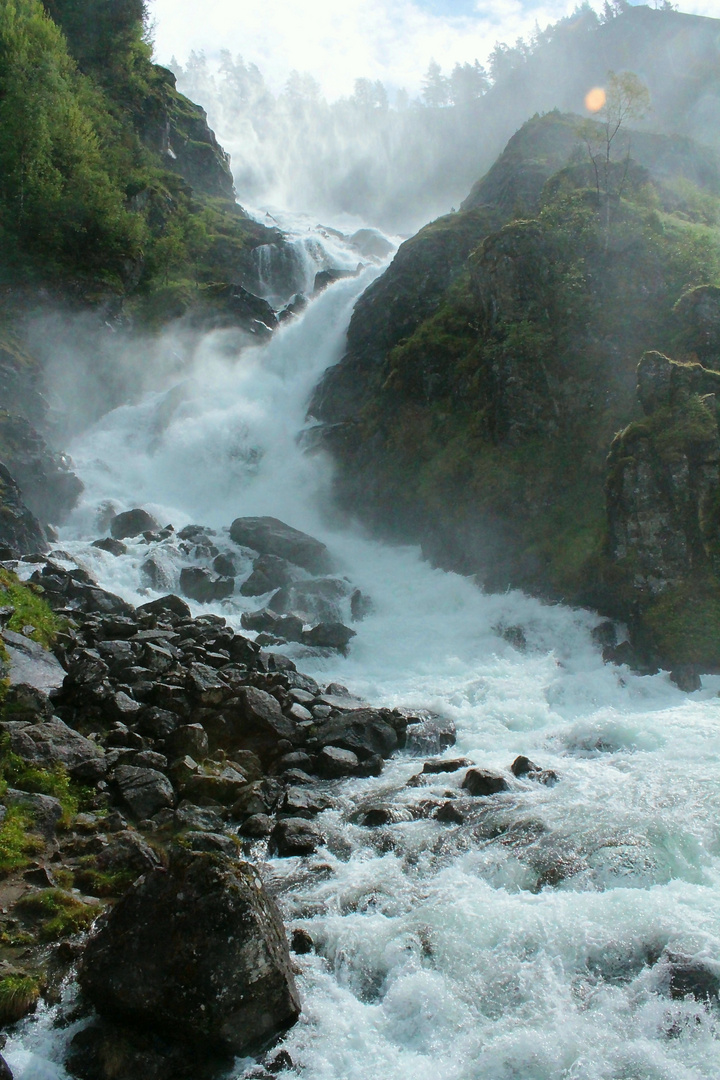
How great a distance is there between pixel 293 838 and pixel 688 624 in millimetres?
15166

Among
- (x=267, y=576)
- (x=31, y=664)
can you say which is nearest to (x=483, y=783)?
(x=31, y=664)

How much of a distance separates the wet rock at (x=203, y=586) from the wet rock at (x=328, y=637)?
4.43 meters

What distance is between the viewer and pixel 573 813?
12281 mm

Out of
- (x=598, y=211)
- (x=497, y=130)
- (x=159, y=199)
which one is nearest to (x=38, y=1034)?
(x=598, y=211)

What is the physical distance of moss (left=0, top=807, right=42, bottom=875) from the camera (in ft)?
30.8

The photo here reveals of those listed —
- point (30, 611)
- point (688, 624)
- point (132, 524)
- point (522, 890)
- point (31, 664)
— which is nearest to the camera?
point (522, 890)

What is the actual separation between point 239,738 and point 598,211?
29745 mm

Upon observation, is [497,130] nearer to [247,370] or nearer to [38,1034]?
[247,370]

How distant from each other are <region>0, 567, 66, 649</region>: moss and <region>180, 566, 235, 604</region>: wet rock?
23.2 ft

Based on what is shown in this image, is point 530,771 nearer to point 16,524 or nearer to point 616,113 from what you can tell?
point 16,524

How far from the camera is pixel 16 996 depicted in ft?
23.6

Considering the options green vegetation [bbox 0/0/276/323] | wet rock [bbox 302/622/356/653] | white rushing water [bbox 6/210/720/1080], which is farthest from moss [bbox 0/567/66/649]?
green vegetation [bbox 0/0/276/323]

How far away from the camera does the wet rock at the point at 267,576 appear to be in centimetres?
2775

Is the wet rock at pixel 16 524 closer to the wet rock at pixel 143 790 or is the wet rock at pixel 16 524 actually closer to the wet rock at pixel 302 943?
the wet rock at pixel 143 790
